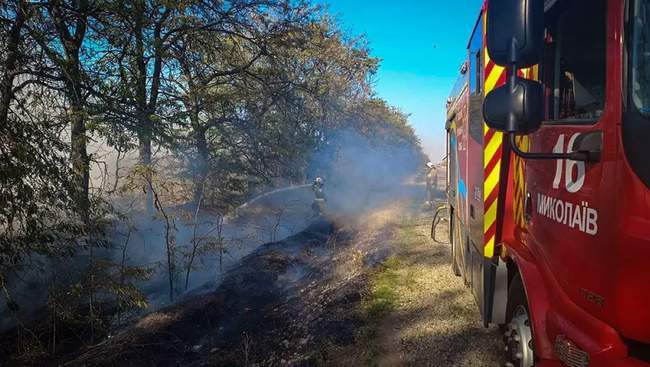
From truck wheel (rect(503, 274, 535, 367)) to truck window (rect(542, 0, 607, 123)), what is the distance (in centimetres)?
115

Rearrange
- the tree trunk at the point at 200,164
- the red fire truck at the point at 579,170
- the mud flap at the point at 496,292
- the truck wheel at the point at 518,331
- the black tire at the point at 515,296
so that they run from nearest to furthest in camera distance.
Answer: the red fire truck at the point at 579,170, the truck wheel at the point at 518,331, the black tire at the point at 515,296, the mud flap at the point at 496,292, the tree trunk at the point at 200,164

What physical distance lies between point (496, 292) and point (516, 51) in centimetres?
202

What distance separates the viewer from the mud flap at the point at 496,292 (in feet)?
10.9

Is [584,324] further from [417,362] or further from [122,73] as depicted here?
[122,73]

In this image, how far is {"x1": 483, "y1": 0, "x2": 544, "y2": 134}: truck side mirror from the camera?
188cm

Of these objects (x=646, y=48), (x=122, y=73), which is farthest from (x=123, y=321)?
(x=646, y=48)

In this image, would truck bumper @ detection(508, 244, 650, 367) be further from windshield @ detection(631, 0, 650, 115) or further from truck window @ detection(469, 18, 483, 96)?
truck window @ detection(469, 18, 483, 96)

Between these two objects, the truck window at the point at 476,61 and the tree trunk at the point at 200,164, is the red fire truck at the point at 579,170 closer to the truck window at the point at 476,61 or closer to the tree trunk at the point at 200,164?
the truck window at the point at 476,61

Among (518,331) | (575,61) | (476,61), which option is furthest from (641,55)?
(476,61)

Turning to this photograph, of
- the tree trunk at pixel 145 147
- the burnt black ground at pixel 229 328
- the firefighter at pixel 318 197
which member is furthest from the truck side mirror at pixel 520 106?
the firefighter at pixel 318 197

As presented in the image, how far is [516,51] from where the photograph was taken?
1886 millimetres

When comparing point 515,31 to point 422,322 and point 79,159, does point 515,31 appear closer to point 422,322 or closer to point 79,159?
point 422,322

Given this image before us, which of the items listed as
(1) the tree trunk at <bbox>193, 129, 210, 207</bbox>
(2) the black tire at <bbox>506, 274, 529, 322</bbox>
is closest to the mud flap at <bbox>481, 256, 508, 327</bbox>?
(2) the black tire at <bbox>506, 274, 529, 322</bbox>

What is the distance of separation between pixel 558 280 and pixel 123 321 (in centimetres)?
685
